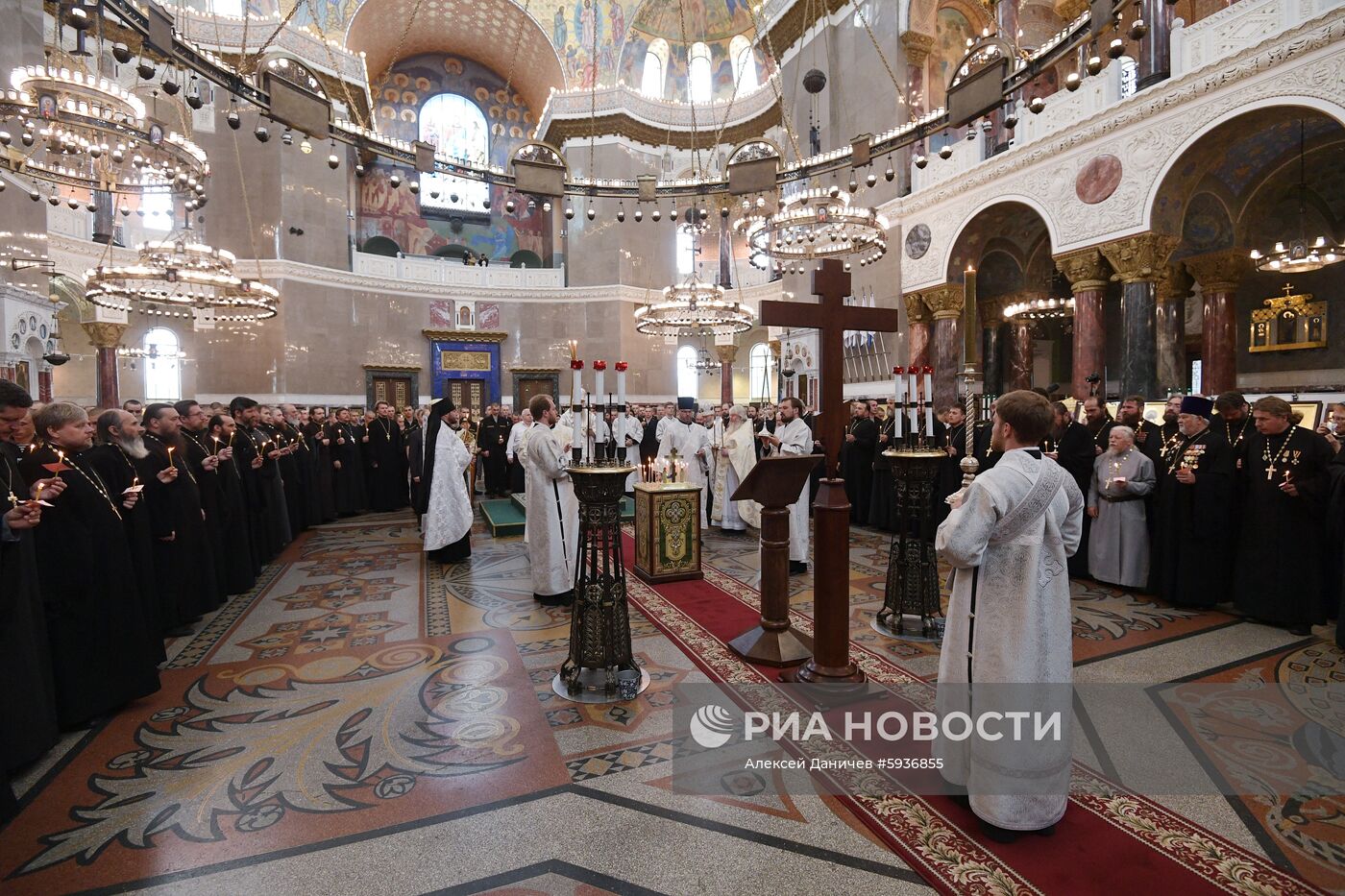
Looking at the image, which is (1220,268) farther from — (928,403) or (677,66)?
(677,66)

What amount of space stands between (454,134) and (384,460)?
17676 millimetres

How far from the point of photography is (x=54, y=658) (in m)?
3.49

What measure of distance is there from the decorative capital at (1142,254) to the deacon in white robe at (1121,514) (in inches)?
204

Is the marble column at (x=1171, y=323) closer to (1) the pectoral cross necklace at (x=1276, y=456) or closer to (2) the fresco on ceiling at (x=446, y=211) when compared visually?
(1) the pectoral cross necklace at (x=1276, y=456)

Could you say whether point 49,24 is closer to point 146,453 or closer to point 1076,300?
point 146,453

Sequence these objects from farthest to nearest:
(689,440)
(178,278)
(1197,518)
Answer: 1. (689,440)
2. (178,278)
3. (1197,518)

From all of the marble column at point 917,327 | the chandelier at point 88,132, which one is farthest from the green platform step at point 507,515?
the marble column at point 917,327

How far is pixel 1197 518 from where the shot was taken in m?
5.51

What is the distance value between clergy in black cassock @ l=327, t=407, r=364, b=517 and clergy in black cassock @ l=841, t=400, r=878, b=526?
27.8 feet

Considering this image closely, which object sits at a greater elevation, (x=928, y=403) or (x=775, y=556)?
(x=928, y=403)

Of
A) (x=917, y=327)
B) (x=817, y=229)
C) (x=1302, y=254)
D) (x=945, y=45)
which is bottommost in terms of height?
(x=917, y=327)

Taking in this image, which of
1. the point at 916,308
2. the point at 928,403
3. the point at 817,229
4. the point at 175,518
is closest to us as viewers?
the point at 928,403

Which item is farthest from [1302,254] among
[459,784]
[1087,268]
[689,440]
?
[459,784]

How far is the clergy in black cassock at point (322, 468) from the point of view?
33.6 ft
